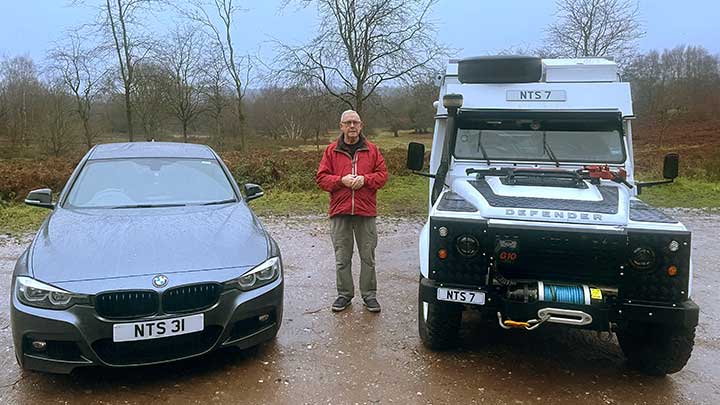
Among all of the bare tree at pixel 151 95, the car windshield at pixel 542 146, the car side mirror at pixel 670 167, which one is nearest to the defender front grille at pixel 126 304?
the car windshield at pixel 542 146

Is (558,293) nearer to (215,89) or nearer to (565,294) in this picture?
(565,294)

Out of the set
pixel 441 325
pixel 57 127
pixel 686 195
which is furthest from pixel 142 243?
pixel 57 127

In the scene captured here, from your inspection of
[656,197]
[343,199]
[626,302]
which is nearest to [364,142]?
[343,199]

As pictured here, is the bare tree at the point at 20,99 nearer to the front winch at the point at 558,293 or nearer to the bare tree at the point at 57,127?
the bare tree at the point at 57,127

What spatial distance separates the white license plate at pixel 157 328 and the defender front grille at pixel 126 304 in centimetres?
6

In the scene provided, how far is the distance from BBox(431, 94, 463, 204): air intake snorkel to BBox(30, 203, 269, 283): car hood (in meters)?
1.74

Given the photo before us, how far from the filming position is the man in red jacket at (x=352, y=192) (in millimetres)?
4738

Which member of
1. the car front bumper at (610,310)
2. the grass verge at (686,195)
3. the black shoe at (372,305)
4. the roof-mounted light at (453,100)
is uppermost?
the roof-mounted light at (453,100)

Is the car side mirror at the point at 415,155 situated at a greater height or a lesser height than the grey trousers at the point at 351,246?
greater

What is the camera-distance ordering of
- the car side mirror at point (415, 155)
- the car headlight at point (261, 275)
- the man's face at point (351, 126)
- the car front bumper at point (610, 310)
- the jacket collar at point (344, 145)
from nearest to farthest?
1. the car front bumper at point (610, 310)
2. the car headlight at point (261, 275)
3. the man's face at point (351, 126)
4. the jacket collar at point (344, 145)
5. the car side mirror at point (415, 155)

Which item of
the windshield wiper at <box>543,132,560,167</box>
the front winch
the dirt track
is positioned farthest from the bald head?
the front winch

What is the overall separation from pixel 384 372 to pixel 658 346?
1849 millimetres

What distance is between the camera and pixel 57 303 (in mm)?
3156

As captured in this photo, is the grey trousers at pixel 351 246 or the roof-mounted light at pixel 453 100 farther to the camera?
the grey trousers at pixel 351 246
